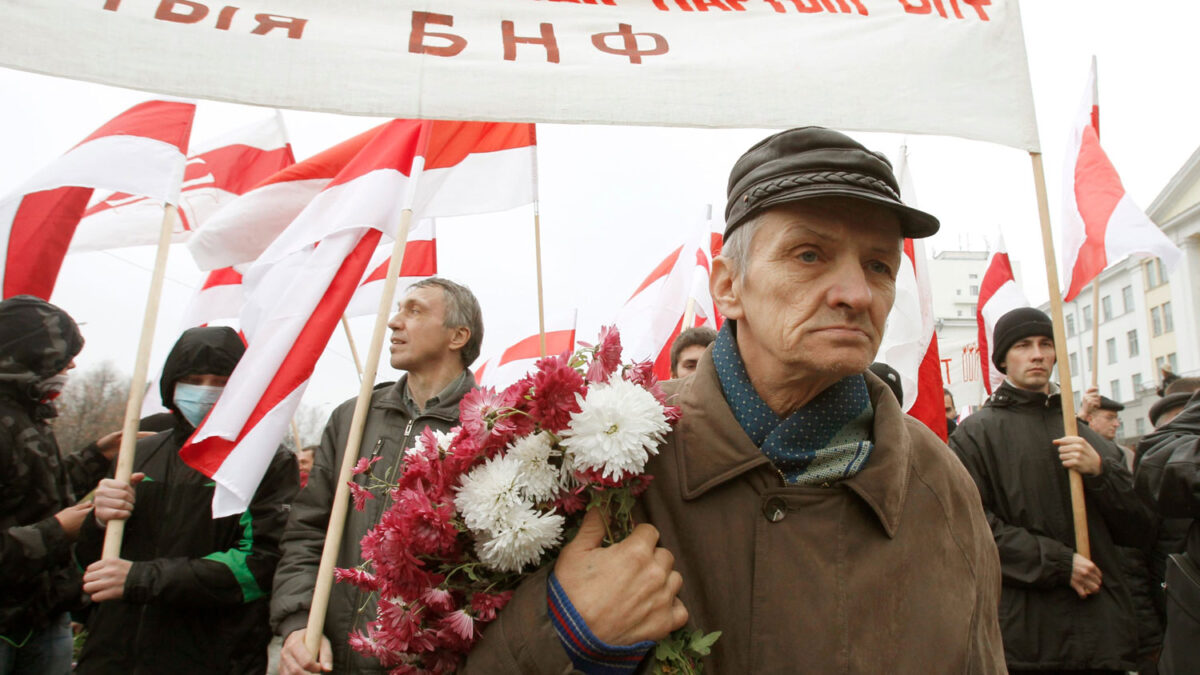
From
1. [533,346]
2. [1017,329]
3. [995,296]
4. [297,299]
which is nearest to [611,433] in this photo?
[297,299]

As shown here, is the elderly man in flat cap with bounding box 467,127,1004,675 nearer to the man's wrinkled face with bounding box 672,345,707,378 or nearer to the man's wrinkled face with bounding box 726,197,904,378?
the man's wrinkled face with bounding box 726,197,904,378

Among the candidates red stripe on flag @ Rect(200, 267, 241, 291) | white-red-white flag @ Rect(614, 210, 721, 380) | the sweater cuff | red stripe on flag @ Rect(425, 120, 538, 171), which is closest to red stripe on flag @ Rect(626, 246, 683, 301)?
white-red-white flag @ Rect(614, 210, 721, 380)

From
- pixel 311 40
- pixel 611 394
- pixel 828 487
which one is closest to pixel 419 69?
pixel 311 40

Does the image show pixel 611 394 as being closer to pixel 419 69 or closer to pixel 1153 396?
pixel 419 69

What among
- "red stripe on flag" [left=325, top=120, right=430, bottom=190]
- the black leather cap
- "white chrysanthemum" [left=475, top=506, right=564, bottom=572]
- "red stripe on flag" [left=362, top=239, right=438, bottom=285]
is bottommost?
"white chrysanthemum" [left=475, top=506, right=564, bottom=572]

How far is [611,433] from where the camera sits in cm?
156

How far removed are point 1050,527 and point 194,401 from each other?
4.10 m

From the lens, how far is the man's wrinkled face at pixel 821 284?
5.95 ft

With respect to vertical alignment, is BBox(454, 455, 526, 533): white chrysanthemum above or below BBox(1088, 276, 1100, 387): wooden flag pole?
below

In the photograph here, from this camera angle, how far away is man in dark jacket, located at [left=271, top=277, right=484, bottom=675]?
312 centimetres

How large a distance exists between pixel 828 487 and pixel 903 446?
0.21 meters

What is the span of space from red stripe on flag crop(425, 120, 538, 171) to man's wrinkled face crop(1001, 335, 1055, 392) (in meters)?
3.01

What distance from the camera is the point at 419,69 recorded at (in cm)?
269

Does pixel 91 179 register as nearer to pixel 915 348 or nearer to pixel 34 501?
pixel 34 501
